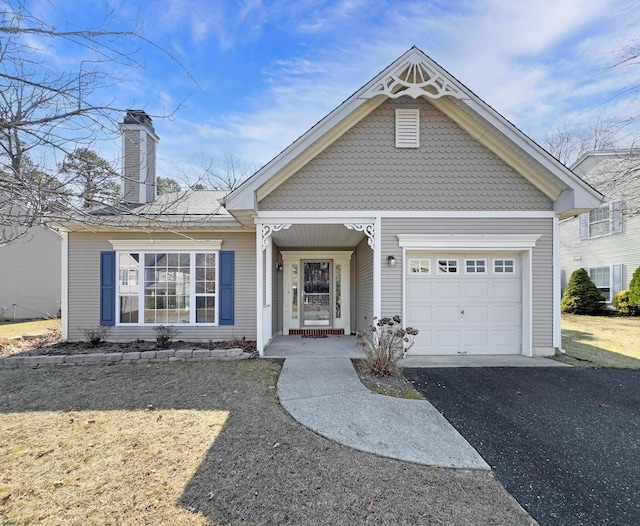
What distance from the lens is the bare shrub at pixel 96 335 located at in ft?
26.4

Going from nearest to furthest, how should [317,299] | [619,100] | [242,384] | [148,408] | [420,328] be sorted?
[148,408]
[242,384]
[420,328]
[317,299]
[619,100]

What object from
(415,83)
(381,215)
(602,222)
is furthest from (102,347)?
(602,222)

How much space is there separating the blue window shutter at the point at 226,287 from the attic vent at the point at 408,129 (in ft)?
15.9

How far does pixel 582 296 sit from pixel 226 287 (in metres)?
16.3

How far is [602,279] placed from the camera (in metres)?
16.3

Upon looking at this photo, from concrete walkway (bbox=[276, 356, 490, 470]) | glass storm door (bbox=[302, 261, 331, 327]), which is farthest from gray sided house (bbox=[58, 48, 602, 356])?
Answer: glass storm door (bbox=[302, 261, 331, 327])

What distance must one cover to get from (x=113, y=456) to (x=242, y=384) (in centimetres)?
224

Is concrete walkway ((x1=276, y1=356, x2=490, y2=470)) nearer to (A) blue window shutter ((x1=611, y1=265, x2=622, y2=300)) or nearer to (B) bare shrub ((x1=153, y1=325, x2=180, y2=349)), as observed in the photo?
(B) bare shrub ((x1=153, y1=325, x2=180, y2=349))

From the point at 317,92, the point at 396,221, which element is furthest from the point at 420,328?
the point at 317,92

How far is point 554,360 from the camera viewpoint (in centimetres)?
695

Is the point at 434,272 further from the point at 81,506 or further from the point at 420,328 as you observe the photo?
the point at 81,506

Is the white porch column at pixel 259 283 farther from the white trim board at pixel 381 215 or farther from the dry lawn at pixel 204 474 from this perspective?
the dry lawn at pixel 204 474

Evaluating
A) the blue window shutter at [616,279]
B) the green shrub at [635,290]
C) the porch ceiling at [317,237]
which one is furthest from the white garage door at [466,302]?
the blue window shutter at [616,279]

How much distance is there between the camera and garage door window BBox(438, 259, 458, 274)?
24.5 feet
